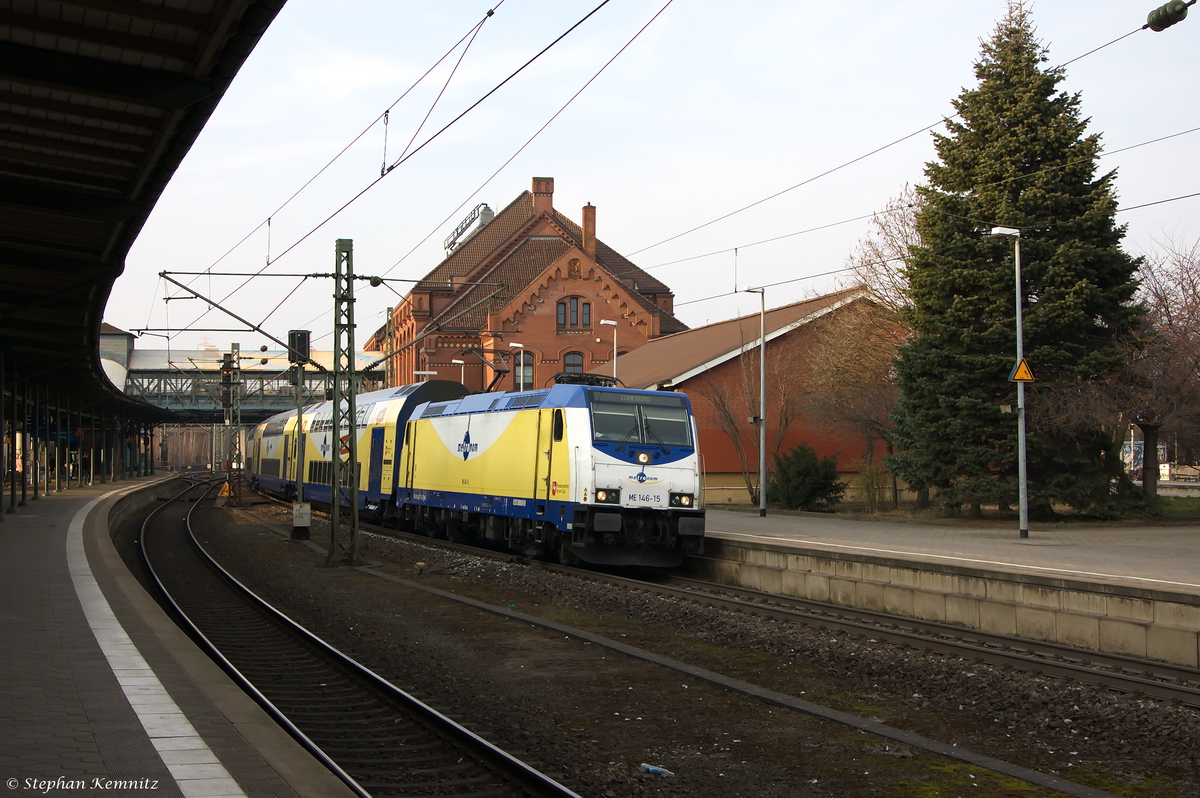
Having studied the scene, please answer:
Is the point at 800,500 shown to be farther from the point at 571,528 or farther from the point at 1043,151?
the point at 571,528

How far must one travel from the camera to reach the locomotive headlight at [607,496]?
58.2 ft

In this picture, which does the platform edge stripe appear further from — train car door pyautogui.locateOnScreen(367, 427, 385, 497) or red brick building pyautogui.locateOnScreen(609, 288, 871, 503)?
red brick building pyautogui.locateOnScreen(609, 288, 871, 503)

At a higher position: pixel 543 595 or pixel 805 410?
pixel 805 410

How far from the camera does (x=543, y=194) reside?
7669cm

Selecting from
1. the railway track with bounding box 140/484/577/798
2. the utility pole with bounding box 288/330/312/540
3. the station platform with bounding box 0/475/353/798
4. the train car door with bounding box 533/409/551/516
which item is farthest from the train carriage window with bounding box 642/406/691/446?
the utility pole with bounding box 288/330/312/540

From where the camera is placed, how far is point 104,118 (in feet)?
34.4

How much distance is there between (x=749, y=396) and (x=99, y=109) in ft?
96.5

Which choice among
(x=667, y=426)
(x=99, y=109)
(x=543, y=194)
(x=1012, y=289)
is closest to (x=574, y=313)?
(x=543, y=194)

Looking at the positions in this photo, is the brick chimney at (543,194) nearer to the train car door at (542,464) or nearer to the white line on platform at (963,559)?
the white line on platform at (963,559)

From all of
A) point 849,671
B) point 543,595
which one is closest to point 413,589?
point 543,595

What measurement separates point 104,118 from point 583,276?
2005 inches

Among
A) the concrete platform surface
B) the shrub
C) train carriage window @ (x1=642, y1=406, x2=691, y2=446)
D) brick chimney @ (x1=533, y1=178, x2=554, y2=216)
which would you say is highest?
brick chimney @ (x1=533, y1=178, x2=554, y2=216)

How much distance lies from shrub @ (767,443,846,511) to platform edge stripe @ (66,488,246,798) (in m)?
21.6

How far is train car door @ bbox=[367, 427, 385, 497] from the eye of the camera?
30.2 meters
